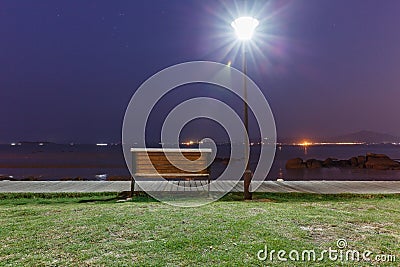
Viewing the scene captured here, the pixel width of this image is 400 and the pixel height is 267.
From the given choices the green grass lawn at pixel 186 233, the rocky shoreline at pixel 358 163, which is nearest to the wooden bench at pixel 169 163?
the green grass lawn at pixel 186 233

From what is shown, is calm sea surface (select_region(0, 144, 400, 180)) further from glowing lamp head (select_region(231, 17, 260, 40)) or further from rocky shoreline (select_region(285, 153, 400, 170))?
glowing lamp head (select_region(231, 17, 260, 40))

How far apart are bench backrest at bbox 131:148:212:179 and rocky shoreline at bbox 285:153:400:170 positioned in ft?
81.0

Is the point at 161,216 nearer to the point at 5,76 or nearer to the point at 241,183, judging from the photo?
the point at 241,183

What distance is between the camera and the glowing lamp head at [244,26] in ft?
21.5

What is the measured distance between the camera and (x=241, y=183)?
8484 millimetres

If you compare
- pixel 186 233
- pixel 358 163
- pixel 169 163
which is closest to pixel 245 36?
pixel 169 163

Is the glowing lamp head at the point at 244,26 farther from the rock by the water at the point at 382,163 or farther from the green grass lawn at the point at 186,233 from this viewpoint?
the rock by the water at the point at 382,163

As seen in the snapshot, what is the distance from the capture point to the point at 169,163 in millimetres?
6531

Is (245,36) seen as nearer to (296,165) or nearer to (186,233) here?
(186,233)

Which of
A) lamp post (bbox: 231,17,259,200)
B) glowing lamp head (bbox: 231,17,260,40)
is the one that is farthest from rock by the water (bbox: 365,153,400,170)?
glowing lamp head (bbox: 231,17,260,40)

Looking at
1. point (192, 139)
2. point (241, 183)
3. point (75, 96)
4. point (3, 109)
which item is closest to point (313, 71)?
point (192, 139)

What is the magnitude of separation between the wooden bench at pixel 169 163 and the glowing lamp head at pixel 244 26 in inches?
96.7

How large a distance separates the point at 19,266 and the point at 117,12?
3229cm

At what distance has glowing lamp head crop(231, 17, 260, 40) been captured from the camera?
21.5 feet
